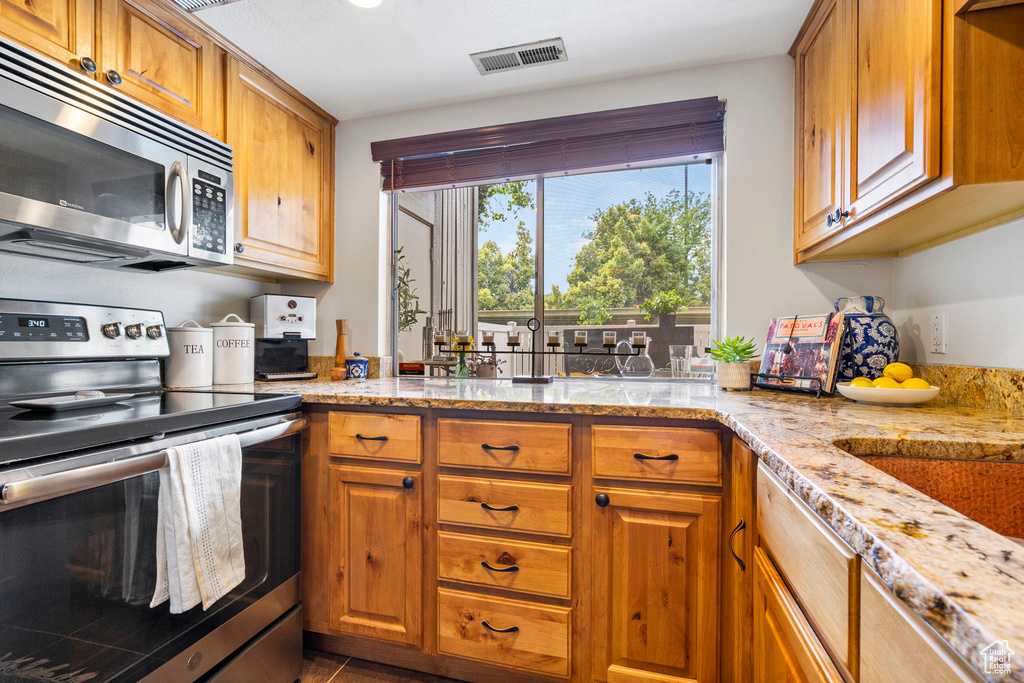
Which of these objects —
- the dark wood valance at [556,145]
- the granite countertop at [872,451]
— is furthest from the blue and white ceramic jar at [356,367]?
the dark wood valance at [556,145]

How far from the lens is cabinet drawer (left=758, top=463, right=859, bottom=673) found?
0.62m

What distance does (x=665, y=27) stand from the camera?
1.79m

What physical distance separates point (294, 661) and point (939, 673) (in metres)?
1.79

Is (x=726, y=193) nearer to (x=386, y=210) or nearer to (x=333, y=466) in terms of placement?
(x=386, y=210)

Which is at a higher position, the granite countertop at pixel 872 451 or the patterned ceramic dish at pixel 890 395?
the patterned ceramic dish at pixel 890 395

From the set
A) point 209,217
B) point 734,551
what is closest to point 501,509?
point 734,551

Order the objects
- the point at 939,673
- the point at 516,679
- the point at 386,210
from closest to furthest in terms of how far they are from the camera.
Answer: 1. the point at 939,673
2. the point at 516,679
3. the point at 386,210

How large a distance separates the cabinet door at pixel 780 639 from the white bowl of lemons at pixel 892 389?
2.08ft

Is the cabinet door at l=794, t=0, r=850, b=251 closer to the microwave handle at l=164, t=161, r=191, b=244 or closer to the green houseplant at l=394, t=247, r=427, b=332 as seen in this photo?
the green houseplant at l=394, t=247, r=427, b=332

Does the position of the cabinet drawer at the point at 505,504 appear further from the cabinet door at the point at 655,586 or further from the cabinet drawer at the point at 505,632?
the cabinet drawer at the point at 505,632

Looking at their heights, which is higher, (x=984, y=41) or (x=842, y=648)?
(x=984, y=41)

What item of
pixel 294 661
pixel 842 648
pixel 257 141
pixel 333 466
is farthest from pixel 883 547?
pixel 257 141

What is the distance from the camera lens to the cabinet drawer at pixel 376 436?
1.62 m

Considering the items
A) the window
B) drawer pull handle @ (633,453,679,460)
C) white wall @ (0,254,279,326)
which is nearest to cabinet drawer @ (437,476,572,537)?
drawer pull handle @ (633,453,679,460)
